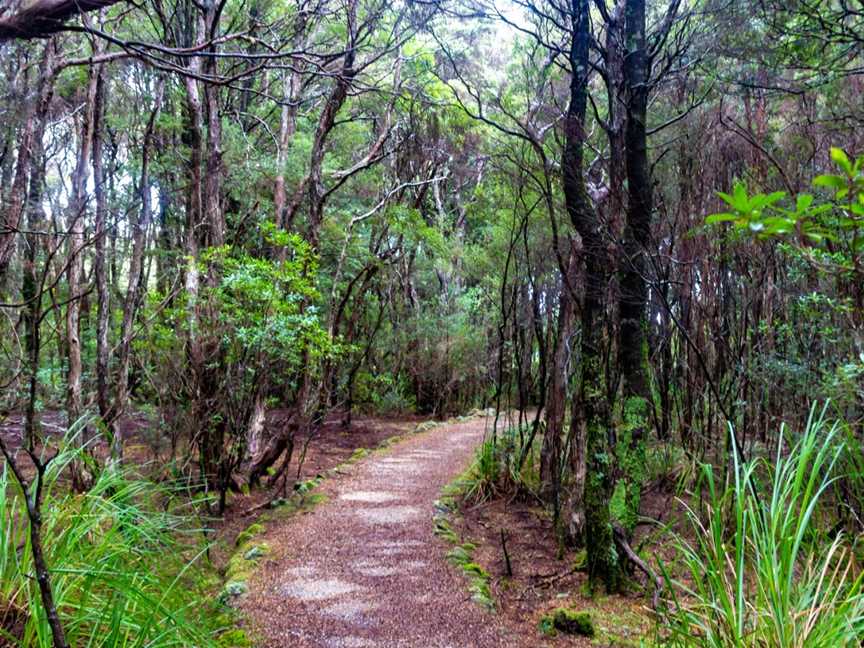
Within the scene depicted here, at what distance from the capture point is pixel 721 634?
5.60ft

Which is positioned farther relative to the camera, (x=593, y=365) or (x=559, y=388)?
(x=559, y=388)

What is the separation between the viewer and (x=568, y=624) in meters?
3.71

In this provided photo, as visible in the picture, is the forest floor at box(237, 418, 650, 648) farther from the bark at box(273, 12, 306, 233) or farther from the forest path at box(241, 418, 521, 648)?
the bark at box(273, 12, 306, 233)

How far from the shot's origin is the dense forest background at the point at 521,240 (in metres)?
2.96

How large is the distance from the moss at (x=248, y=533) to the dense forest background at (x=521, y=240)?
61cm

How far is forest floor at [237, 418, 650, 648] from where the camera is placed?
3605 mm

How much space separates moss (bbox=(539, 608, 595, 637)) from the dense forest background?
49 cm

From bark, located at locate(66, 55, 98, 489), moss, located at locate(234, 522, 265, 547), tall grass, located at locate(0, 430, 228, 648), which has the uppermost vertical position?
bark, located at locate(66, 55, 98, 489)

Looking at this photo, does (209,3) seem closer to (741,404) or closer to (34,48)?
(34,48)

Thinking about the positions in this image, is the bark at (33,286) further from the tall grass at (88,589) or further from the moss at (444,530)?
the moss at (444,530)

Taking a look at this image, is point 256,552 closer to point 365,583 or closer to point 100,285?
point 365,583

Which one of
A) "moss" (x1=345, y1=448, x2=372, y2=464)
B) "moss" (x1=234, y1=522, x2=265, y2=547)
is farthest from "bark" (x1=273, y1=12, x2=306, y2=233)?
"moss" (x1=234, y1=522, x2=265, y2=547)

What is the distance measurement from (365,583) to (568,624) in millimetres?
1573

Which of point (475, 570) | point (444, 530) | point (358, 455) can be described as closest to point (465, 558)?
point (475, 570)
